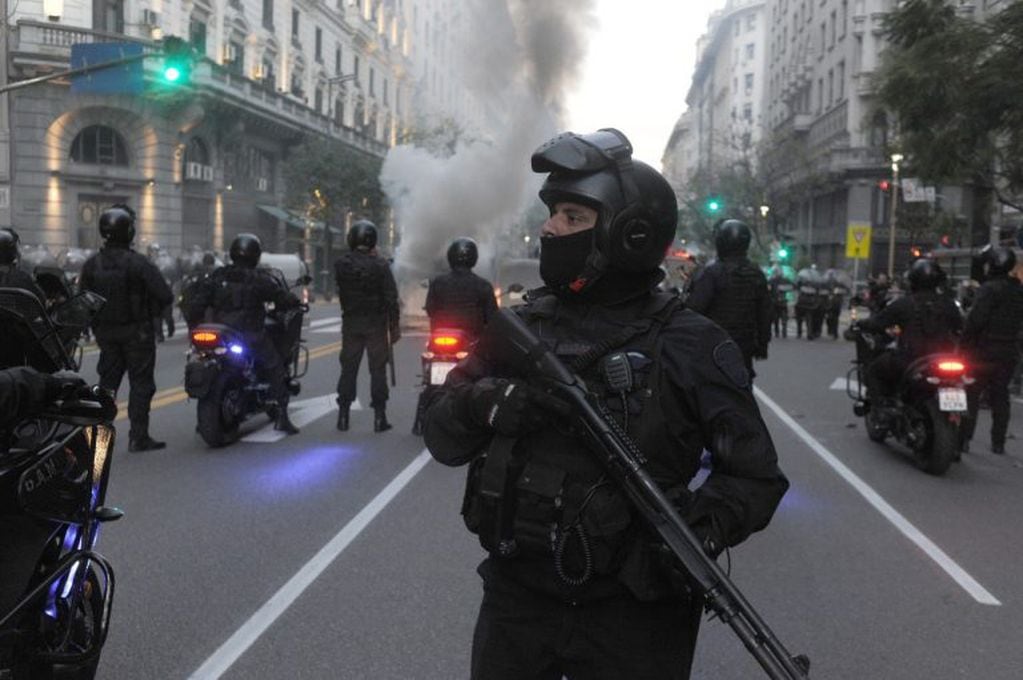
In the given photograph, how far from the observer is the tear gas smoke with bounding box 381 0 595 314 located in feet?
83.9

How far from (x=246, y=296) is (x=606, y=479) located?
21.9 feet

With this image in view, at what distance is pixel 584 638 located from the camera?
6.92 feet

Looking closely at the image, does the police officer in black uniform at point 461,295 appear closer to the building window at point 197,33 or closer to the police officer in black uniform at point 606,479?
the police officer in black uniform at point 606,479

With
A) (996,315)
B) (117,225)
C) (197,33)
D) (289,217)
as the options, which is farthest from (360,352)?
(289,217)

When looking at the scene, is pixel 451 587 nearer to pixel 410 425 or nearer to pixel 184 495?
pixel 184 495

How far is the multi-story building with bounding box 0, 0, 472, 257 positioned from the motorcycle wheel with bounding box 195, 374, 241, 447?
697 inches

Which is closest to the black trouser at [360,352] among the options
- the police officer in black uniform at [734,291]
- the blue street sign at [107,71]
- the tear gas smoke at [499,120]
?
the police officer in black uniform at [734,291]

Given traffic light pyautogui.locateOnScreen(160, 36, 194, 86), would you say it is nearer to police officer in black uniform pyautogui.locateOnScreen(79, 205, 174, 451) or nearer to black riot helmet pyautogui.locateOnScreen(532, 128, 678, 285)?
police officer in black uniform pyautogui.locateOnScreen(79, 205, 174, 451)

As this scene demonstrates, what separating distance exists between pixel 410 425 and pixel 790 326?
2221 cm

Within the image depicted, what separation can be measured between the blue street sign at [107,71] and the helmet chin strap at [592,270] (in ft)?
63.3

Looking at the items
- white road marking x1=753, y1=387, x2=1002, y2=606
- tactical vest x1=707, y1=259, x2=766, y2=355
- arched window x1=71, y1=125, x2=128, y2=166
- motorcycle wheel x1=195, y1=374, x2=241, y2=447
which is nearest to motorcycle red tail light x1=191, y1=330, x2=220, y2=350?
motorcycle wheel x1=195, y1=374, x2=241, y2=447

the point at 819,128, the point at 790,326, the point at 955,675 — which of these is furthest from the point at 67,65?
the point at 819,128

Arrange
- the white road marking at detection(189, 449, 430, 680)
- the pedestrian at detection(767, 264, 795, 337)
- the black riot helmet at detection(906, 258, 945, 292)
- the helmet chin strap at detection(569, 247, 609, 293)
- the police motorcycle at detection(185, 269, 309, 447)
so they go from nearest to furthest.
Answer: the helmet chin strap at detection(569, 247, 609, 293) < the white road marking at detection(189, 449, 430, 680) < the police motorcycle at detection(185, 269, 309, 447) < the black riot helmet at detection(906, 258, 945, 292) < the pedestrian at detection(767, 264, 795, 337)

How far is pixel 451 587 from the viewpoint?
15.2 ft
